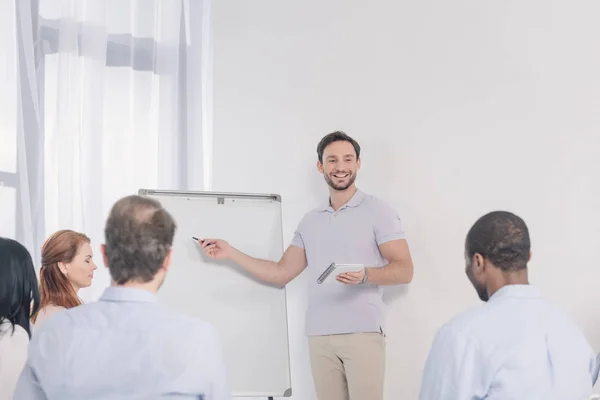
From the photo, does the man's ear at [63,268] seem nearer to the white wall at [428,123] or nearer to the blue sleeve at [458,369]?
the white wall at [428,123]

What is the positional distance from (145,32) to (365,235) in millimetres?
1807

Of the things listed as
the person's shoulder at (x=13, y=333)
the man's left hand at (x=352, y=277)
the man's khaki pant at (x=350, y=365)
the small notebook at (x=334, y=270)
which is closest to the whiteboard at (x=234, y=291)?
the man's khaki pant at (x=350, y=365)

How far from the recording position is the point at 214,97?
444 centimetres

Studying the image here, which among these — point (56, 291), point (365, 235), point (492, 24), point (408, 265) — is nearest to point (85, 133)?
point (56, 291)

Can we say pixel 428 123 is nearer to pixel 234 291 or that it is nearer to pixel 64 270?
pixel 234 291

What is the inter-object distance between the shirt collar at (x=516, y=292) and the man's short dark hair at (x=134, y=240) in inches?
35.6

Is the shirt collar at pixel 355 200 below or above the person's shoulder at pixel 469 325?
above

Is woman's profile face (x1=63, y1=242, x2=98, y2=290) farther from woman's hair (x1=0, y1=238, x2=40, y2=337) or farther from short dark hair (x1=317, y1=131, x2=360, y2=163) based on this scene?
short dark hair (x1=317, y1=131, x2=360, y2=163)

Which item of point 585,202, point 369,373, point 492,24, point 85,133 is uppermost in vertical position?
point 492,24

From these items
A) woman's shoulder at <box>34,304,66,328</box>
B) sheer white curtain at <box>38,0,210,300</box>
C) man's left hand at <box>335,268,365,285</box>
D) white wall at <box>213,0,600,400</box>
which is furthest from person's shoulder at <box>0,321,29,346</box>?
white wall at <box>213,0,600,400</box>

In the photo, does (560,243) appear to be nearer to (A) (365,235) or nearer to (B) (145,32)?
(A) (365,235)

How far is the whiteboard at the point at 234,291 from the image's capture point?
361cm

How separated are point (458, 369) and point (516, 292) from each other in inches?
10.6

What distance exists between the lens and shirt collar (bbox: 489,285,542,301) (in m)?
1.95
